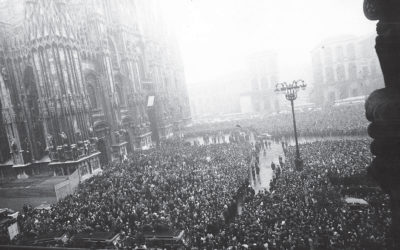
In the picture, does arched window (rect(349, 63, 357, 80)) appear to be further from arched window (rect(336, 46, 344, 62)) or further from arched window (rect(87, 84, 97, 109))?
arched window (rect(87, 84, 97, 109))

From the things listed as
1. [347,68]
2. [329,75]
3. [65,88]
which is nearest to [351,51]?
[347,68]

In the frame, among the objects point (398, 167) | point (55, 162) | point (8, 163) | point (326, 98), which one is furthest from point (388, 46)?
point (326, 98)

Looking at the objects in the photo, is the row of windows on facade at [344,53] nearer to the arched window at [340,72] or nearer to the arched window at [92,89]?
the arched window at [340,72]

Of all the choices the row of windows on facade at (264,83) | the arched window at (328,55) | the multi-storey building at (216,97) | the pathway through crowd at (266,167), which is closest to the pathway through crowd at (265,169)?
the pathway through crowd at (266,167)

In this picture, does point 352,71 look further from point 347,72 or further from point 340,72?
point 340,72

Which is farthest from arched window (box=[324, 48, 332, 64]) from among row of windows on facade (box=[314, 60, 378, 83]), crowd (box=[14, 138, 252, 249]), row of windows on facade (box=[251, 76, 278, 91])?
crowd (box=[14, 138, 252, 249])

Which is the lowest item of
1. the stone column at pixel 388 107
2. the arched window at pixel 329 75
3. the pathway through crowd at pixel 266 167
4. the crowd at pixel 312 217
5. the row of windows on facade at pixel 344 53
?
the pathway through crowd at pixel 266 167

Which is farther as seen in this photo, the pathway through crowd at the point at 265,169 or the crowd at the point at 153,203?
the pathway through crowd at the point at 265,169
